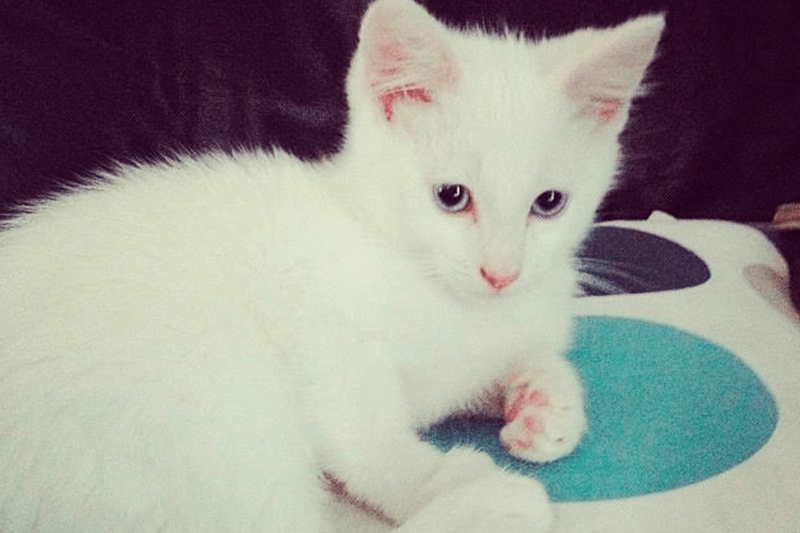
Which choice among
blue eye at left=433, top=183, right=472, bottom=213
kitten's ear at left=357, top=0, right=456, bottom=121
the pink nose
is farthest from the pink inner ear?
the pink nose

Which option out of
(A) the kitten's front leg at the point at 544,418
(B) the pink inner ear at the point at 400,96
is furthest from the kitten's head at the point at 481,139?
(A) the kitten's front leg at the point at 544,418

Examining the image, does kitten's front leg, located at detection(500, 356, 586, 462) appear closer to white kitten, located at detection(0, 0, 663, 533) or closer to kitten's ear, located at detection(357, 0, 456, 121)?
white kitten, located at detection(0, 0, 663, 533)

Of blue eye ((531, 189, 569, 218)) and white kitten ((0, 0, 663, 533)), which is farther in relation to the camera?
blue eye ((531, 189, 569, 218))

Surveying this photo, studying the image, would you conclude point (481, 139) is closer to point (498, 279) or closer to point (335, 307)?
point (498, 279)

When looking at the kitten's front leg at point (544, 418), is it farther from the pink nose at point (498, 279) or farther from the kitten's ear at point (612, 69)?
the kitten's ear at point (612, 69)

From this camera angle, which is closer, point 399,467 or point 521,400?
point 399,467

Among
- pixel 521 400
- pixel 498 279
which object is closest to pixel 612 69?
pixel 498 279

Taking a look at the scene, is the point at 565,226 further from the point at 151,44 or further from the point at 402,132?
the point at 151,44
